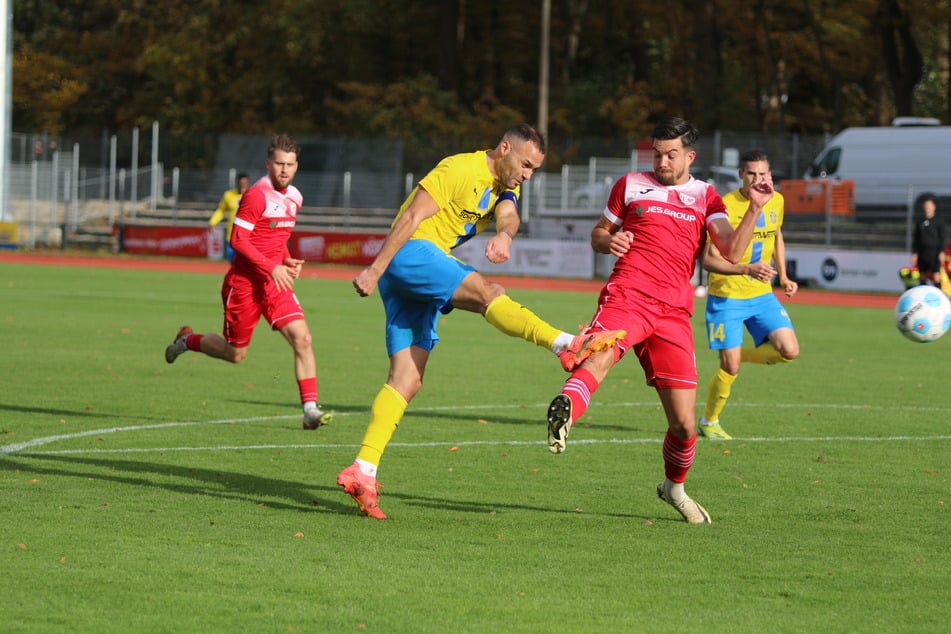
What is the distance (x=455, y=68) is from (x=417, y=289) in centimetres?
5015

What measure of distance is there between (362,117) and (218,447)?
45917 millimetres

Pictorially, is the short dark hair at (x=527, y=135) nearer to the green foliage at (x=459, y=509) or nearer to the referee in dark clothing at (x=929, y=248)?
the green foliage at (x=459, y=509)

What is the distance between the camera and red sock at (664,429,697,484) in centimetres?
755

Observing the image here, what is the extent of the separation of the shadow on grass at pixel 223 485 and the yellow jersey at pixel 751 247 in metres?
3.96

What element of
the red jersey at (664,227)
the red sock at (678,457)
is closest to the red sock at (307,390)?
the red jersey at (664,227)

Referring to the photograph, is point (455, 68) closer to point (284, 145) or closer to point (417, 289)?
point (284, 145)

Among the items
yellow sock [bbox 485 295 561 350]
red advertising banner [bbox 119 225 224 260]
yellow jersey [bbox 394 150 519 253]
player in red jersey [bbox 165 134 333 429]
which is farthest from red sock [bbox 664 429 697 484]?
red advertising banner [bbox 119 225 224 260]

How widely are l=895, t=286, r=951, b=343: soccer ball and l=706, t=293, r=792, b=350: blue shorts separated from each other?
0.93m

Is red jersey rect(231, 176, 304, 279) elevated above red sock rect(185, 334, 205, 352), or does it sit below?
above

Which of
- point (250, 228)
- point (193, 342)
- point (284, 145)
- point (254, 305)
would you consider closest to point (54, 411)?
point (193, 342)

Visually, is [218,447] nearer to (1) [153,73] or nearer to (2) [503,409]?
(2) [503,409]

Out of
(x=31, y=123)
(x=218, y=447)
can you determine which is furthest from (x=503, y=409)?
(x=31, y=123)

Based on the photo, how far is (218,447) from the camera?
9.91m

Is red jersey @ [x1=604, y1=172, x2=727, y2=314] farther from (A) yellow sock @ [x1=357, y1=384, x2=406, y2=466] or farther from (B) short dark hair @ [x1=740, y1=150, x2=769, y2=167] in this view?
(B) short dark hair @ [x1=740, y1=150, x2=769, y2=167]
